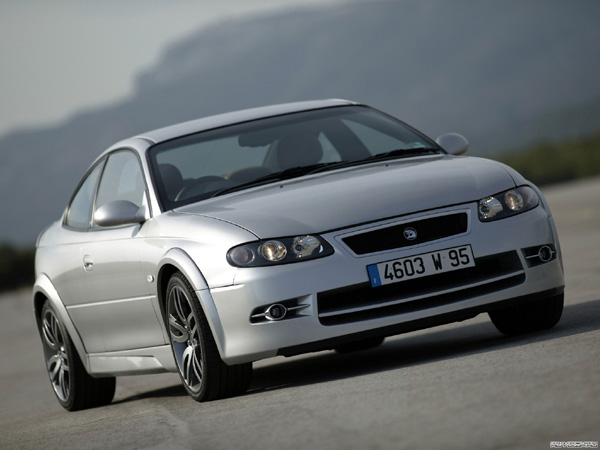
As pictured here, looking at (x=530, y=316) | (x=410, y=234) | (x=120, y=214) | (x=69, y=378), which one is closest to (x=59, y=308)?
(x=69, y=378)

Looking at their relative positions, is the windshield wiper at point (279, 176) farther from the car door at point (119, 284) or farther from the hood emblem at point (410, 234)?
the hood emblem at point (410, 234)

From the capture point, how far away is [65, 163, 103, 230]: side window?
8381mm

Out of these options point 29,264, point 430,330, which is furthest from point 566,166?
point 430,330

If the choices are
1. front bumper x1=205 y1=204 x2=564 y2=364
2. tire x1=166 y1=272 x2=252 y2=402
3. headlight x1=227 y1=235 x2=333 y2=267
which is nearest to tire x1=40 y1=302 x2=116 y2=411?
tire x1=166 y1=272 x2=252 y2=402

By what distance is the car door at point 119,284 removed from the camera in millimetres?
7152

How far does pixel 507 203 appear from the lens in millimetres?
6566

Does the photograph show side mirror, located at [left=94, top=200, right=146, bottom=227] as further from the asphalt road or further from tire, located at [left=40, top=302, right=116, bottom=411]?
tire, located at [left=40, top=302, right=116, bottom=411]

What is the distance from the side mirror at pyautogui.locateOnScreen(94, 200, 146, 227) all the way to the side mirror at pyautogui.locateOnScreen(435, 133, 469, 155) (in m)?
2.07

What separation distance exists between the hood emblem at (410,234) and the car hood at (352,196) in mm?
112

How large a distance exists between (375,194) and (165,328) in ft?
4.95

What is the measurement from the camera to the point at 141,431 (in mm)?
6027

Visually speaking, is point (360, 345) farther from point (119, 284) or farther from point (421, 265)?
point (421, 265)

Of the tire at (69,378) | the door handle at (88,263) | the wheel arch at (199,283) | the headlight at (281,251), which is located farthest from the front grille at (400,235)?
the tire at (69,378)

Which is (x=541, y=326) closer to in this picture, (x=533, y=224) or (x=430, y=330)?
(x=533, y=224)
